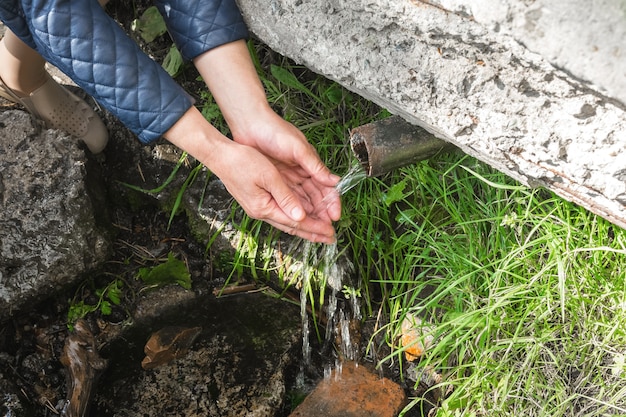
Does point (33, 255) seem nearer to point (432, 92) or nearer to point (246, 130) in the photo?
point (246, 130)

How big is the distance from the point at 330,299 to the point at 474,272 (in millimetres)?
699

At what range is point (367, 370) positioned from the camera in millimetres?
2631

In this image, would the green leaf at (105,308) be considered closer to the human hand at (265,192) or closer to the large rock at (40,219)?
the large rock at (40,219)

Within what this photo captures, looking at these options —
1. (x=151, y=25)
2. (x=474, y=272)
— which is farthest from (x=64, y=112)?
(x=474, y=272)

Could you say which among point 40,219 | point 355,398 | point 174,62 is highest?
point 174,62

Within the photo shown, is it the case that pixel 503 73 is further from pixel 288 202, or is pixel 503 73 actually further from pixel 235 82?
pixel 235 82

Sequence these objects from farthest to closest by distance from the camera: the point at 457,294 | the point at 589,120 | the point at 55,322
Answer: the point at 55,322 → the point at 457,294 → the point at 589,120

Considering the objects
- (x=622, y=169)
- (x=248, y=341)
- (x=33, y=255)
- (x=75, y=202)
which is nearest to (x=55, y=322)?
(x=33, y=255)

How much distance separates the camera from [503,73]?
1.88 m

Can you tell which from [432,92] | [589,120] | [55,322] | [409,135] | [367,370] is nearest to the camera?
[589,120]

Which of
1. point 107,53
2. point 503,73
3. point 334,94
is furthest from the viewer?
point 334,94

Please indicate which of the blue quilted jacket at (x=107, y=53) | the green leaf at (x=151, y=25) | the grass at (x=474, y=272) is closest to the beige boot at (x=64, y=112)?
the green leaf at (x=151, y=25)

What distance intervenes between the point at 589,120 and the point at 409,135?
0.61 metres

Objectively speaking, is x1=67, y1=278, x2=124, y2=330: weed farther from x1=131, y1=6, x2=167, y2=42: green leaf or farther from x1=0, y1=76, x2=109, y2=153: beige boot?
x1=131, y1=6, x2=167, y2=42: green leaf
